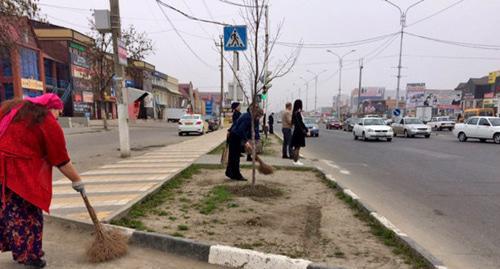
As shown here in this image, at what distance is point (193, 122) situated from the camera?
2603cm

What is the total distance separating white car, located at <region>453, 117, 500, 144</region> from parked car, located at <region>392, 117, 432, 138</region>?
3.22 m

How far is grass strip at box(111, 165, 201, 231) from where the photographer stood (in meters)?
4.69

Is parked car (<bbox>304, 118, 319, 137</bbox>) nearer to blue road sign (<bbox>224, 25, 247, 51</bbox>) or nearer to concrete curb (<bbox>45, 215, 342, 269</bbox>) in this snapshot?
blue road sign (<bbox>224, 25, 247, 51</bbox>)

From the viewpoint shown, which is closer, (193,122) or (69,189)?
(69,189)

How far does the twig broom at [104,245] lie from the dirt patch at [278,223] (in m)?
0.65

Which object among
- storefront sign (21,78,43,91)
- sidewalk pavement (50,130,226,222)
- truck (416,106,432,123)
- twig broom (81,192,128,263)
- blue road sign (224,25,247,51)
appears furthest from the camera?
truck (416,106,432,123)

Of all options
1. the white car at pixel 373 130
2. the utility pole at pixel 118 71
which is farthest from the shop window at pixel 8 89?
the white car at pixel 373 130

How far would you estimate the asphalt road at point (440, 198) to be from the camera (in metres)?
4.34

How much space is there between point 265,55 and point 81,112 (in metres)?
37.1

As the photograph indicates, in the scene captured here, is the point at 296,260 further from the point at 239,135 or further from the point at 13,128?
the point at 239,135

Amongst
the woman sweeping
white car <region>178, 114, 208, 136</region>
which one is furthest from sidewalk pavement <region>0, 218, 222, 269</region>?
white car <region>178, 114, 208, 136</region>

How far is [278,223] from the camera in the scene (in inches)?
193

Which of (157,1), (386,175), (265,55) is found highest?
(157,1)

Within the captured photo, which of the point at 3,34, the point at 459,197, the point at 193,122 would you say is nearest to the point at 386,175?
the point at 459,197
